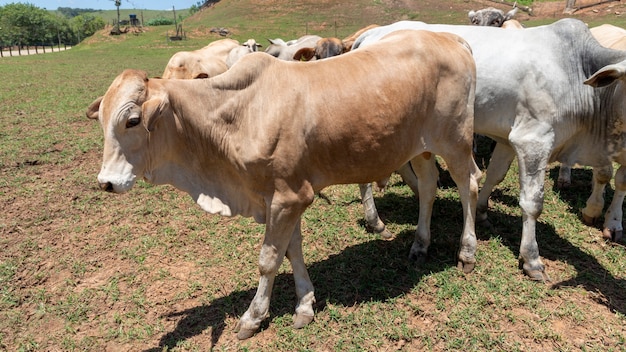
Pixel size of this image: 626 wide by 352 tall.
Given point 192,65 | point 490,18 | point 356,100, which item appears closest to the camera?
point 356,100

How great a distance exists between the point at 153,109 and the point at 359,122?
1.36 metres

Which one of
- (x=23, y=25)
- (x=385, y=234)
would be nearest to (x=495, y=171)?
(x=385, y=234)

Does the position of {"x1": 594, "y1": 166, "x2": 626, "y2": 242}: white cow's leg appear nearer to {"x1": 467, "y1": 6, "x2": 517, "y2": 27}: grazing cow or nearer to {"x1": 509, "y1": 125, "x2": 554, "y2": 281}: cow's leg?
{"x1": 509, "y1": 125, "x2": 554, "y2": 281}: cow's leg

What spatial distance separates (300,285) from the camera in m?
3.57

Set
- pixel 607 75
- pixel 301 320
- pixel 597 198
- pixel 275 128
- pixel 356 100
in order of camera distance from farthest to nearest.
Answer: pixel 597 198, pixel 301 320, pixel 607 75, pixel 356 100, pixel 275 128

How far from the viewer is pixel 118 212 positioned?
5480 mm

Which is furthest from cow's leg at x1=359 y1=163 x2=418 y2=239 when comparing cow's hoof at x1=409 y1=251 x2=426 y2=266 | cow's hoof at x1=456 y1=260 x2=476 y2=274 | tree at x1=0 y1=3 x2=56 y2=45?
tree at x1=0 y1=3 x2=56 y2=45

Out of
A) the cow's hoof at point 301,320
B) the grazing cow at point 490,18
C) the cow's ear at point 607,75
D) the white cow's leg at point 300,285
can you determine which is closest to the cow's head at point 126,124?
the white cow's leg at point 300,285

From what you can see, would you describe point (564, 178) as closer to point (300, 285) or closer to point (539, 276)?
point (539, 276)

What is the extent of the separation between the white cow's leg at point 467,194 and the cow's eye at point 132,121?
2.41 metres

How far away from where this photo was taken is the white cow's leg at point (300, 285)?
3.50m

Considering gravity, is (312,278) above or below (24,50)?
below

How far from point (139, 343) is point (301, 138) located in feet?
6.51

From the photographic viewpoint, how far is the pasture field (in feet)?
11.1
